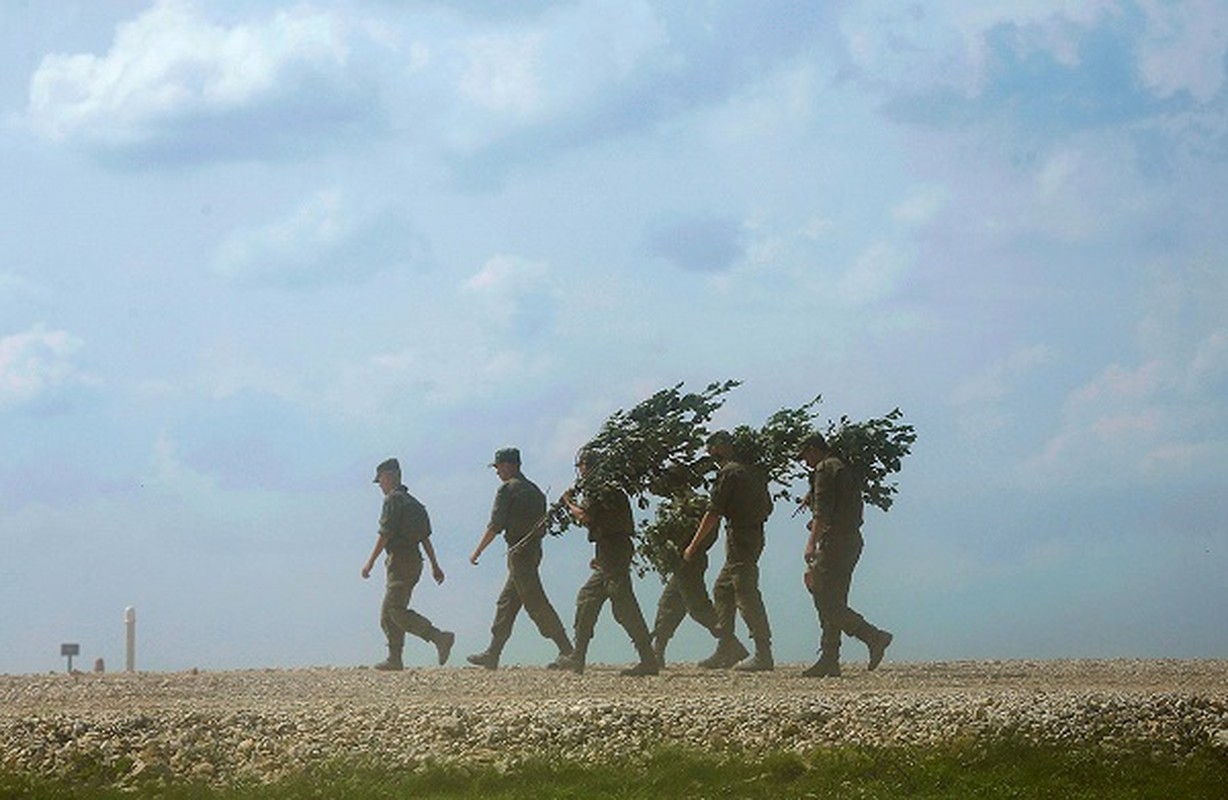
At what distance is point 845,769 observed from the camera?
15.4 meters

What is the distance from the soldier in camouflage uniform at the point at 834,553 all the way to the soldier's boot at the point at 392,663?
6.46 meters

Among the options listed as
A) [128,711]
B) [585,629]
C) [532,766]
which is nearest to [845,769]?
[532,766]

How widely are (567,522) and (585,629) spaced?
1.78 m

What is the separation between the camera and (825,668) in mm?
23109

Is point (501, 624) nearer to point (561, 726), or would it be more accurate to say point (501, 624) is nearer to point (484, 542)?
point (484, 542)

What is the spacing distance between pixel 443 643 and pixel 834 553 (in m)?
6.48

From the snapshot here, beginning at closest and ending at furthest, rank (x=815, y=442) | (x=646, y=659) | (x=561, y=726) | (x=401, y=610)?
(x=561, y=726), (x=646, y=659), (x=815, y=442), (x=401, y=610)

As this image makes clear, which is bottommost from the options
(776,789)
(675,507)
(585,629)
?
(776,789)

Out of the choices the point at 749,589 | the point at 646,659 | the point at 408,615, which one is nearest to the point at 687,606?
the point at 749,589

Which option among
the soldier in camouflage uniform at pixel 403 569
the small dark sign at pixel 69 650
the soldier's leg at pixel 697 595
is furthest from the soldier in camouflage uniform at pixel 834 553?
the small dark sign at pixel 69 650

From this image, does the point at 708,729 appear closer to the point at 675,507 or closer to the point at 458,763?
the point at 458,763

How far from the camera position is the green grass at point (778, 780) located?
49.8 ft

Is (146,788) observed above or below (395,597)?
below

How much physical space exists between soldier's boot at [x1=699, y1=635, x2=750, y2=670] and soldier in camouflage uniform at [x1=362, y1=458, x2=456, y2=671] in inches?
149
